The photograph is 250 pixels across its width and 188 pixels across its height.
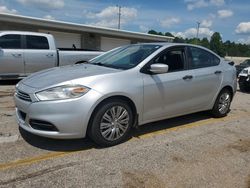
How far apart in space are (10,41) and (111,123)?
7187 millimetres

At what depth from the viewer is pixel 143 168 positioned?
398 cm

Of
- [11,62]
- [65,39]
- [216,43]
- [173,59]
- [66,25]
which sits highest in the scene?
[66,25]

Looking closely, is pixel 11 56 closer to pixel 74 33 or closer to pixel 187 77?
pixel 187 77

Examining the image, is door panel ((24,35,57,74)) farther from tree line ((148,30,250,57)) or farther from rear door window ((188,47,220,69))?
tree line ((148,30,250,57))

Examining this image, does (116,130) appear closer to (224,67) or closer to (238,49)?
(224,67)

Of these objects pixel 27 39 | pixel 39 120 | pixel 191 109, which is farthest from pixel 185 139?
pixel 27 39

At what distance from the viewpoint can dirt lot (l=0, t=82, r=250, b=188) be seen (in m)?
3.63

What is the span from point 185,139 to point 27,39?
7490 millimetres

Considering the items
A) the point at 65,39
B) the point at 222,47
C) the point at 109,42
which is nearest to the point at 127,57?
the point at 65,39

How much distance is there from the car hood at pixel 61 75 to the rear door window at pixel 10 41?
19.7ft

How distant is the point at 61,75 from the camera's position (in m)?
4.62

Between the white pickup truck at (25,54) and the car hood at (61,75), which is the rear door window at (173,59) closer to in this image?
the car hood at (61,75)

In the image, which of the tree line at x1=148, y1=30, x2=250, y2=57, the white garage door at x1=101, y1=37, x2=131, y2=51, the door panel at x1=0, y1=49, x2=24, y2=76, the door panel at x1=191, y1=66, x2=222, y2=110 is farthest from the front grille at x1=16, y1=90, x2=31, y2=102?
the tree line at x1=148, y1=30, x2=250, y2=57

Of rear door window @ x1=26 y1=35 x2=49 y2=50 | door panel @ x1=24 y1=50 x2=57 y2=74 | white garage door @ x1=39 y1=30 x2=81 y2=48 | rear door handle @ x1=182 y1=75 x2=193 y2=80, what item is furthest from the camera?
white garage door @ x1=39 y1=30 x2=81 y2=48
